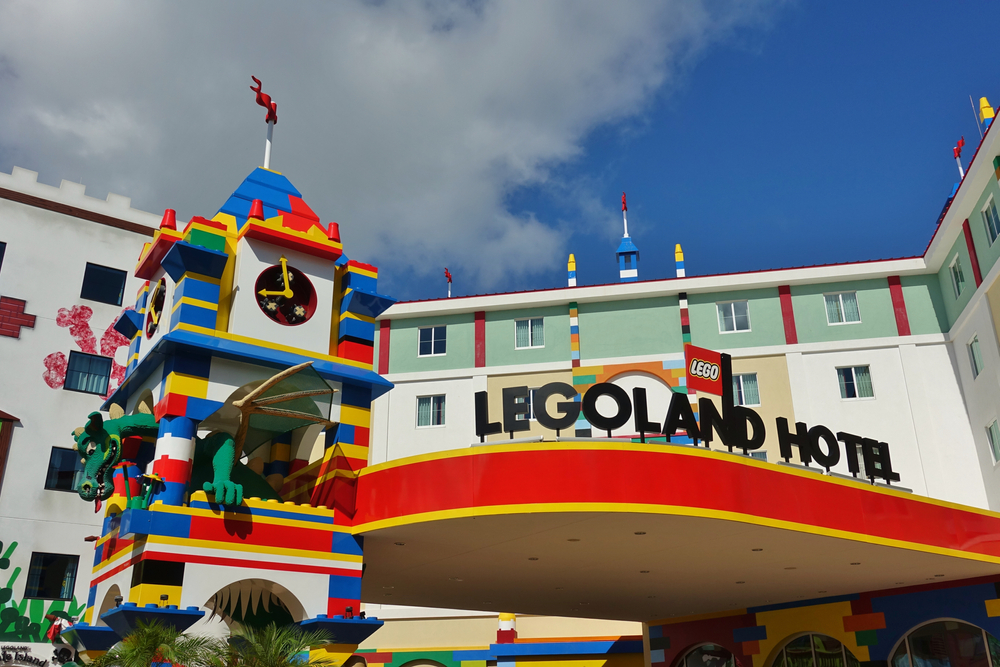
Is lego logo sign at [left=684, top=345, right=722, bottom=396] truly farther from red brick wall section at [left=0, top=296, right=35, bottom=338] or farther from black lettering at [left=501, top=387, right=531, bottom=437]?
red brick wall section at [left=0, top=296, right=35, bottom=338]

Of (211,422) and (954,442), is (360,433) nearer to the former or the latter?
(211,422)

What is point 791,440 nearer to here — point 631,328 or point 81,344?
point 631,328

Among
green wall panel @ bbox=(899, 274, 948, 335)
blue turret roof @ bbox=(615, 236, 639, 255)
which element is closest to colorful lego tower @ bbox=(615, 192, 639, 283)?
blue turret roof @ bbox=(615, 236, 639, 255)

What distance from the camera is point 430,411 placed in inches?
1759

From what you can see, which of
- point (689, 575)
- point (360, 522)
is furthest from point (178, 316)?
point (689, 575)

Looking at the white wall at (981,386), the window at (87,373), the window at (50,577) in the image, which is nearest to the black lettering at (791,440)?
the white wall at (981,386)

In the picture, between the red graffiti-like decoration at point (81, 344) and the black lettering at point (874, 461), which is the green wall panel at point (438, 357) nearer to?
the red graffiti-like decoration at point (81, 344)

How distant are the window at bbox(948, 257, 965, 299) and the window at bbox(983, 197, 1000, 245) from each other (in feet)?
13.6

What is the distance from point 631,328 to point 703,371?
20827 mm

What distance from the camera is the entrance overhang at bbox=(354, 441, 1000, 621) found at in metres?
18.0

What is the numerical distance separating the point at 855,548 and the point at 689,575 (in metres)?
4.83

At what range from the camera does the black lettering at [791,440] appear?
21766 mm

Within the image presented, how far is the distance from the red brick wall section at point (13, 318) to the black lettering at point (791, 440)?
30.5 metres

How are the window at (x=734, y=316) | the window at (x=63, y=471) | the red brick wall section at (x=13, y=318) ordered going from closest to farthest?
1. the window at (x=63, y=471)
2. the red brick wall section at (x=13, y=318)
3. the window at (x=734, y=316)
